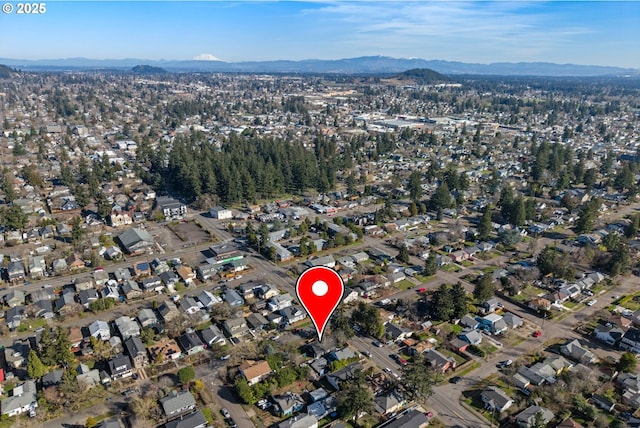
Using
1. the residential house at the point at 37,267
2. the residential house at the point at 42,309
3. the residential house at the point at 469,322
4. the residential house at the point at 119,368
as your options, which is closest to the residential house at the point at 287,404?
the residential house at the point at 119,368

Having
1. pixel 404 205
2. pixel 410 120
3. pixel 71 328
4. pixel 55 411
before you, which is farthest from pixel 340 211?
pixel 410 120

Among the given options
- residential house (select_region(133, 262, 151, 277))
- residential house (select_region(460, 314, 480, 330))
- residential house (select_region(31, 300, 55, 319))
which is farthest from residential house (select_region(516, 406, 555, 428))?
residential house (select_region(31, 300, 55, 319))

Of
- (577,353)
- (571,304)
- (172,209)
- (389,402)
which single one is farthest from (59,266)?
(571,304)

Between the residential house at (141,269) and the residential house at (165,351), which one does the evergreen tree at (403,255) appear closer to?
the residential house at (165,351)

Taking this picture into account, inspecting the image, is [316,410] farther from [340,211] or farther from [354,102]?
[354,102]

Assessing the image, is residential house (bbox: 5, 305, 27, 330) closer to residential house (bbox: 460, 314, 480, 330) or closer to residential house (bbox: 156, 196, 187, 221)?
residential house (bbox: 156, 196, 187, 221)

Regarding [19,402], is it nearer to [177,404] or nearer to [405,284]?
[177,404]

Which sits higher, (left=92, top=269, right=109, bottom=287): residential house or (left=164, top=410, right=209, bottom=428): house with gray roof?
(left=92, top=269, right=109, bottom=287): residential house
